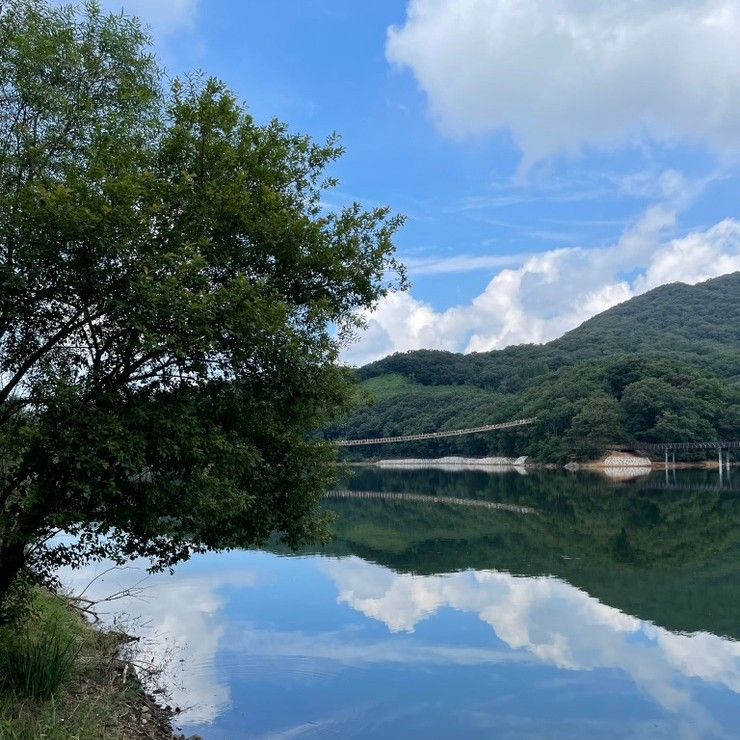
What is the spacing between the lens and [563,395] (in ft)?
363

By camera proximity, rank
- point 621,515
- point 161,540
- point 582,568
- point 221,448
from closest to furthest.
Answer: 1. point 221,448
2. point 161,540
3. point 582,568
4. point 621,515

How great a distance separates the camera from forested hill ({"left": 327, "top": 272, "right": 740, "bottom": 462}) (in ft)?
327

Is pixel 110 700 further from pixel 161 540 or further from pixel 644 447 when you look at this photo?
pixel 644 447

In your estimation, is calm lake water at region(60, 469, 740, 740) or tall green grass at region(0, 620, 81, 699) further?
calm lake water at region(60, 469, 740, 740)

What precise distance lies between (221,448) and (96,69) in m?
5.19

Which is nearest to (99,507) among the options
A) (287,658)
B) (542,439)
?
(287,658)

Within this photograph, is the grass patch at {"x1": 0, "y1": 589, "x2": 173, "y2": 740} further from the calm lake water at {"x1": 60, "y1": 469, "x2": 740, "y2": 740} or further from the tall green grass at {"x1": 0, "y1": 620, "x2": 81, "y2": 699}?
the calm lake water at {"x1": 60, "y1": 469, "x2": 740, "y2": 740}

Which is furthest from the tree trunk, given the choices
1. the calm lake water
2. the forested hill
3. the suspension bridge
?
the suspension bridge

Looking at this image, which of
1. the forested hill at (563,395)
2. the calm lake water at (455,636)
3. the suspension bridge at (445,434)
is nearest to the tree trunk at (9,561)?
the calm lake water at (455,636)

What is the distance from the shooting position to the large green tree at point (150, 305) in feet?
24.6

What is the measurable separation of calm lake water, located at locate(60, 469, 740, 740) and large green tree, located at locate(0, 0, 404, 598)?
14.3 ft

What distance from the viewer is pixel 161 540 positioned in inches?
368

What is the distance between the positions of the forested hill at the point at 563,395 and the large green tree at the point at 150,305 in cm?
4042

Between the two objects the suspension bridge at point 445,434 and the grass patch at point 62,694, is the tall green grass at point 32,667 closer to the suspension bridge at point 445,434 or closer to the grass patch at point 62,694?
the grass patch at point 62,694
